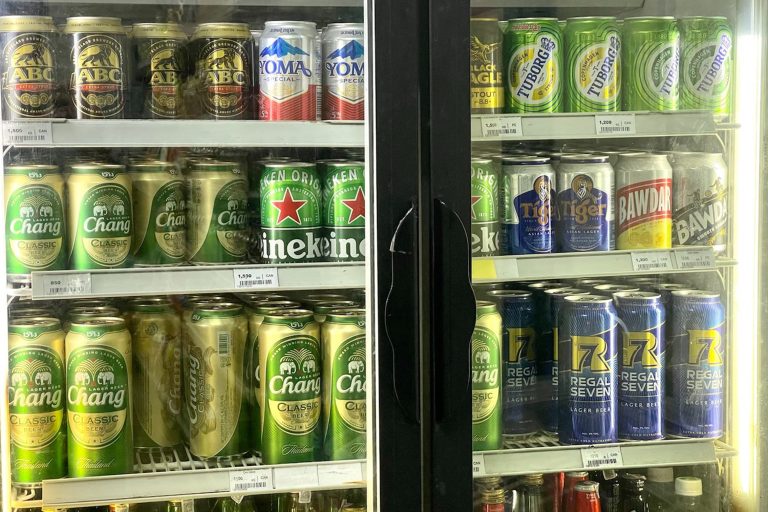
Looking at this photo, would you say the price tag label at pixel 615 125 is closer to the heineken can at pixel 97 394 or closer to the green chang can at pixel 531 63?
the green chang can at pixel 531 63

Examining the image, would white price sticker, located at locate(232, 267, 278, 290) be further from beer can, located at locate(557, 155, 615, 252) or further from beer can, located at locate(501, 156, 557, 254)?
beer can, located at locate(557, 155, 615, 252)

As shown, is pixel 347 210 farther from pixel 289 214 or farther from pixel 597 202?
pixel 597 202

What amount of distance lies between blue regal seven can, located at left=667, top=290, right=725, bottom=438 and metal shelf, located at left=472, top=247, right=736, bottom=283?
0.09 m

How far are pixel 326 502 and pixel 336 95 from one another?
806 mm

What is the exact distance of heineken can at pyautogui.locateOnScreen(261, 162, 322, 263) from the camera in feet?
5.91

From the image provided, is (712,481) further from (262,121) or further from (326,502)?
(262,121)

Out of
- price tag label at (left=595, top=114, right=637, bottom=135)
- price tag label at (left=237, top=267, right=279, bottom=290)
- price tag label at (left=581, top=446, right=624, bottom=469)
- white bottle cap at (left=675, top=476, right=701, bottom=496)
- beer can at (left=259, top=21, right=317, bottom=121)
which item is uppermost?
beer can at (left=259, top=21, right=317, bottom=121)

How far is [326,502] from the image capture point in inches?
74.7

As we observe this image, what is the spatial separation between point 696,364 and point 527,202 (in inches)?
19.3

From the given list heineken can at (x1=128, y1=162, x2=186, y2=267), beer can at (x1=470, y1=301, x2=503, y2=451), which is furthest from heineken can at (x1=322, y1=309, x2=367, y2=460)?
heineken can at (x1=128, y1=162, x2=186, y2=267)

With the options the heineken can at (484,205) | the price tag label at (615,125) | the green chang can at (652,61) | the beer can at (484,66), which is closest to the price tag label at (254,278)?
the heineken can at (484,205)

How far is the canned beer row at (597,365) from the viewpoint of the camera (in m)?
1.87

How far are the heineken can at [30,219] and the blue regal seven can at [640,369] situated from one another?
3.61ft

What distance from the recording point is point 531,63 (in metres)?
1.87
